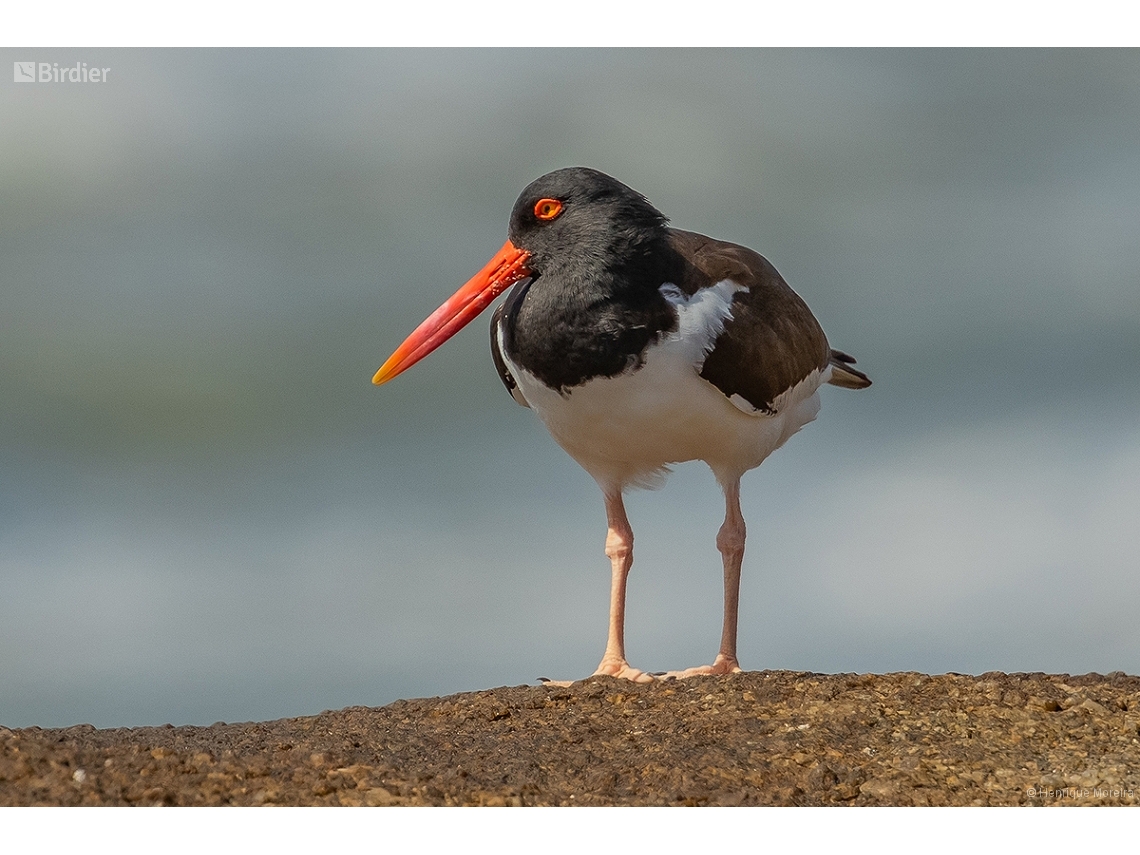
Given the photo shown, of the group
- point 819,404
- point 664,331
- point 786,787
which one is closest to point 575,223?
point 664,331

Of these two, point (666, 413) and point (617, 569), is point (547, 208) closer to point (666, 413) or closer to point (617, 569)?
point (666, 413)

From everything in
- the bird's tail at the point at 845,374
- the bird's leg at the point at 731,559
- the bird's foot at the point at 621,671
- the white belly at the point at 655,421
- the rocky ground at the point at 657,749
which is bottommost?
the rocky ground at the point at 657,749

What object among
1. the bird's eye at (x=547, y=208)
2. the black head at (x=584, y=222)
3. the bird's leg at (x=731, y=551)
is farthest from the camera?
the bird's leg at (x=731, y=551)

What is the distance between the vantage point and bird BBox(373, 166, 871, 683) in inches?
272

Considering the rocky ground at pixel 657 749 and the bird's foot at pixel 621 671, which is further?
the bird's foot at pixel 621 671

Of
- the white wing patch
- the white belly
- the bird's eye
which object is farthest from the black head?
the white belly

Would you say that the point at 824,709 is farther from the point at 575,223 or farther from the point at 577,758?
the point at 575,223

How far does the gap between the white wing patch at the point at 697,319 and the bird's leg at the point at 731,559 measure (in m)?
1.13

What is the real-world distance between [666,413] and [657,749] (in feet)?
6.44

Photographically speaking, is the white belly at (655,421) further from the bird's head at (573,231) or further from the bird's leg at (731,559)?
the bird's head at (573,231)

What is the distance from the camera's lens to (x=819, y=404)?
841cm

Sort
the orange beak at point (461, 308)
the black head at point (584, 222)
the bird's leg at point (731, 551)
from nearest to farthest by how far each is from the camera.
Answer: the black head at point (584, 222), the orange beak at point (461, 308), the bird's leg at point (731, 551)

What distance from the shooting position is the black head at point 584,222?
7039mm

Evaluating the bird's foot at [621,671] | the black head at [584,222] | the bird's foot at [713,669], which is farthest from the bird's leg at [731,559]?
the black head at [584,222]
